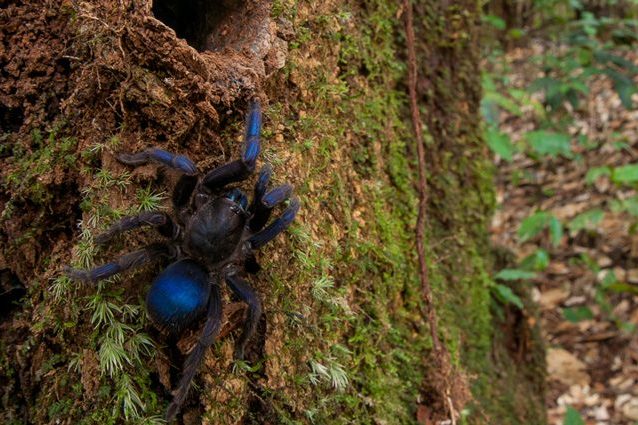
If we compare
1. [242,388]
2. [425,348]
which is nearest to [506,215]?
[425,348]

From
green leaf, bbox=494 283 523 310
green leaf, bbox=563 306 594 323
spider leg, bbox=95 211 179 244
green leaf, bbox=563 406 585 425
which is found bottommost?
green leaf, bbox=563 306 594 323

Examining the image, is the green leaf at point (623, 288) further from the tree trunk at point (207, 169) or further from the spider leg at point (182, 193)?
the spider leg at point (182, 193)

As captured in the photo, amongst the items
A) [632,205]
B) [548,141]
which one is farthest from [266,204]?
[632,205]

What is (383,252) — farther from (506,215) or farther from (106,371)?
(506,215)

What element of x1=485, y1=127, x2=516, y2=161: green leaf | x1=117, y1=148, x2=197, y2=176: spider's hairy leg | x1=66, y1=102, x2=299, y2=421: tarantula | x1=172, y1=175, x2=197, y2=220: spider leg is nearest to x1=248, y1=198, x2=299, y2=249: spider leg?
x1=66, y1=102, x2=299, y2=421: tarantula

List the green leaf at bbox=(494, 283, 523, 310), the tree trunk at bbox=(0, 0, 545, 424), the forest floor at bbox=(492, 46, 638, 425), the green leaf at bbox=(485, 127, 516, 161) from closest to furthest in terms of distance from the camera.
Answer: the tree trunk at bbox=(0, 0, 545, 424) → the green leaf at bbox=(494, 283, 523, 310) → the green leaf at bbox=(485, 127, 516, 161) → the forest floor at bbox=(492, 46, 638, 425)

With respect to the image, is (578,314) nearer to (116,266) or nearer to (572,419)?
(572,419)

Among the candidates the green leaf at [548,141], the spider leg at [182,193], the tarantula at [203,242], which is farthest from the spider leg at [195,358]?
the green leaf at [548,141]

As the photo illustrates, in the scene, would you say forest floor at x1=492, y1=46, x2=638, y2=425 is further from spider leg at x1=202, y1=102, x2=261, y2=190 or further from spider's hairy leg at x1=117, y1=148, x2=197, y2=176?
spider's hairy leg at x1=117, y1=148, x2=197, y2=176
